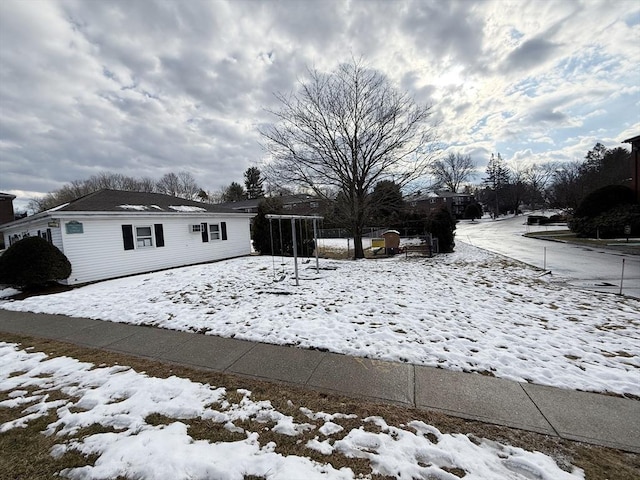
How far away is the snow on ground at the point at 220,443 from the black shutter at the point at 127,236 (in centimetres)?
965

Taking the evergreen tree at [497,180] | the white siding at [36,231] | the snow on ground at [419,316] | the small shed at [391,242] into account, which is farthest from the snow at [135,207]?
the evergreen tree at [497,180]

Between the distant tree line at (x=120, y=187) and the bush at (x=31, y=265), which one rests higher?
the distant tree line at (x=120, y=187)

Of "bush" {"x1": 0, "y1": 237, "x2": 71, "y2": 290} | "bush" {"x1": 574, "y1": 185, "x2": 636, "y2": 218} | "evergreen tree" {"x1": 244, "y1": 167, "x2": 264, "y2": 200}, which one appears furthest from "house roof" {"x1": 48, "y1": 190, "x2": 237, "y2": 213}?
"evergreen tree" {"x1": 244, "y1": 167, "x2": 264, "y2": 200}

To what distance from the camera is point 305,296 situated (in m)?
7.14

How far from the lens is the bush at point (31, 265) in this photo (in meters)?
9.02

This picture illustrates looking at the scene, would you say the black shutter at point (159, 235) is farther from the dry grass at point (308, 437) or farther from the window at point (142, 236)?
the dry grass at point (308, 437)

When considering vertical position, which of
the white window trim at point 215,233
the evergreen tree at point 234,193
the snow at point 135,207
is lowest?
the white window trim at point 215,233

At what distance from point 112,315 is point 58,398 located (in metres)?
3.51

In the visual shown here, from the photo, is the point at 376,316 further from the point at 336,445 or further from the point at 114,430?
the point at 114,430

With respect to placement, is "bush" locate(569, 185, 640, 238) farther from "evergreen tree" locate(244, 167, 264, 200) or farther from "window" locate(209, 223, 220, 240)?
"evergreen tree" locate(244, 167, 264, 200)

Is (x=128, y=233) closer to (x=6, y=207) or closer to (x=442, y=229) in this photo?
(x=442, y=229)

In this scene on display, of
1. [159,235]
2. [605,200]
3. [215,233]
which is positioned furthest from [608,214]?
[159,235]

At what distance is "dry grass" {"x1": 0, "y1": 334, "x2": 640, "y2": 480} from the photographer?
2.17 meters

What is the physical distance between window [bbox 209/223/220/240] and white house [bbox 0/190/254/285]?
4 cm
